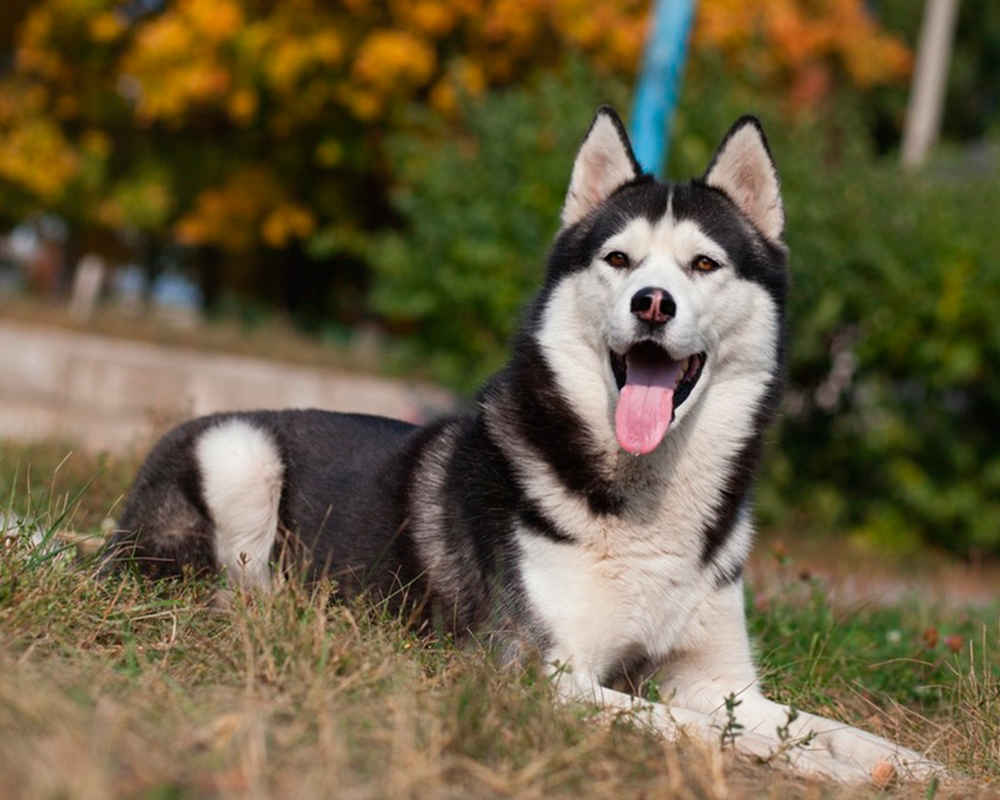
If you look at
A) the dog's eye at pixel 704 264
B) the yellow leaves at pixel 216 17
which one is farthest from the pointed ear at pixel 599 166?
the yellow leaves at pixel 216 17

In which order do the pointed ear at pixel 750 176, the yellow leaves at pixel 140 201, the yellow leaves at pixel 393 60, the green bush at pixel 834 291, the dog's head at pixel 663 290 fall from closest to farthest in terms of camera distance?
the dog's head at pixel 663 290 → the pointed ear at pixel 750 176 → the green bush at pixel 834 291 → the yellow leaves at pixel 393 60 → the yellow leaves at pixel 140 201

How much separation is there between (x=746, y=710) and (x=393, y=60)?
12.2m

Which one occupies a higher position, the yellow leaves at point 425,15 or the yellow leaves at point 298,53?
the yellow leaves at point 425,15

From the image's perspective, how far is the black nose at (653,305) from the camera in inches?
146

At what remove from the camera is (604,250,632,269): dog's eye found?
13.3 feet

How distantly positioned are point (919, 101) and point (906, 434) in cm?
1396

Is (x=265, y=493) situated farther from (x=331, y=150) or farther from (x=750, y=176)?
(x=331, y=150)

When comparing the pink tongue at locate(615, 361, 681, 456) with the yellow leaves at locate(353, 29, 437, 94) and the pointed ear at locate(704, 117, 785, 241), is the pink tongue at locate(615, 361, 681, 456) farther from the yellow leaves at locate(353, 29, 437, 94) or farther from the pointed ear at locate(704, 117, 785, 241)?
the yellow leaves at locate(353, 29, 437, 94)

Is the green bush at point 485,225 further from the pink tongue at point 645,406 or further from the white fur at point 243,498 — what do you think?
the pink tongue at point 645,406

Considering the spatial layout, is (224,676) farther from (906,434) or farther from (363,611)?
(906,434)

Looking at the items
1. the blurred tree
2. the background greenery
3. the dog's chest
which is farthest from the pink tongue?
the blurred tree

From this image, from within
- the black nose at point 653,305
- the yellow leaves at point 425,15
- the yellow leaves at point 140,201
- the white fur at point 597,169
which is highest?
the yellow leaves at point 425,15

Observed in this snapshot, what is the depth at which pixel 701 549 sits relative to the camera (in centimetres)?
388

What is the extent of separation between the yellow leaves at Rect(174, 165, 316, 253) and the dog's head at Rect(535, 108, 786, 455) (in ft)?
44.1
